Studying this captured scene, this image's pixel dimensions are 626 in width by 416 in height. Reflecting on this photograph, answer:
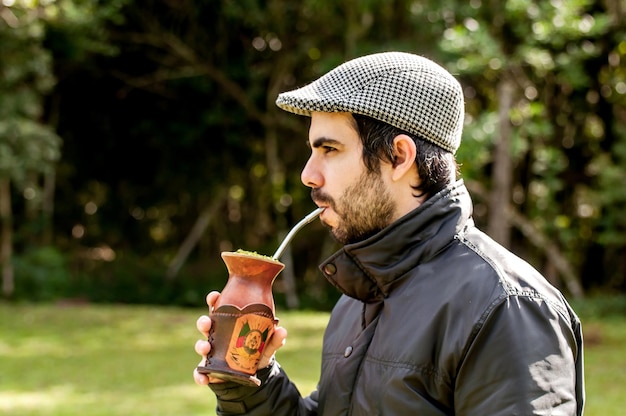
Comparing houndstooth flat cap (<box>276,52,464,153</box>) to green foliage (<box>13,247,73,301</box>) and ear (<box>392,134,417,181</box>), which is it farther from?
green foliage (<box>13,247,73,301</box>)

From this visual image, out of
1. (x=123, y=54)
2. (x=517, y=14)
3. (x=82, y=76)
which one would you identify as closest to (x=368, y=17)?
(x=517, y=14)

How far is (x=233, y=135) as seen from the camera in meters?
14.7

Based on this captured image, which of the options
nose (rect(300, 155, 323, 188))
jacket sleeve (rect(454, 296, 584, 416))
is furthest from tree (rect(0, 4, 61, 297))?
jacket sleeve (rect(454, 296, 584, 416))

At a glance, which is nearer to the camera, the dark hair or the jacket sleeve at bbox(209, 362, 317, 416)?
the dark hair

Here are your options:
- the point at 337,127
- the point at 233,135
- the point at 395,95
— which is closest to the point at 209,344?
the point at 337,127

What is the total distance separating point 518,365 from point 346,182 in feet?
1.63

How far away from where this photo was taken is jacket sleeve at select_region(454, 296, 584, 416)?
4.42 feet

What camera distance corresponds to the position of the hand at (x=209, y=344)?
1765 mm

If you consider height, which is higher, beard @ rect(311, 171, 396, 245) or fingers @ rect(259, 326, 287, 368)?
beard @ rect(311, 171, 396, 245)

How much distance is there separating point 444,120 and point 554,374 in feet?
1.73

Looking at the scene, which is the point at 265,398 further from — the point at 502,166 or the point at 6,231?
the point at 6,231

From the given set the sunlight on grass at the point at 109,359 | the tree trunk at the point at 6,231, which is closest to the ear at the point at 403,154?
the sunlight on grass at the point at 109,359

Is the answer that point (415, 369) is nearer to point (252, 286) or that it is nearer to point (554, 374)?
point (554, 374)

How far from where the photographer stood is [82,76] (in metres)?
15.2
